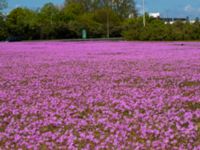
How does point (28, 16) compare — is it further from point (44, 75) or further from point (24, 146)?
point (24, 146)

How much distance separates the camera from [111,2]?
5920 inches

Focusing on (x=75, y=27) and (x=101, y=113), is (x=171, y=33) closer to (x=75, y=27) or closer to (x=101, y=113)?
(x=75, y=27)

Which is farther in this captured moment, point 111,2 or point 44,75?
point 111,2

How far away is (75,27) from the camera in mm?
93375

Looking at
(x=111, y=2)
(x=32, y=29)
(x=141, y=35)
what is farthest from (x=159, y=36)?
(x=111, y=2)

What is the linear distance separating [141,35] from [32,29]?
106 feet

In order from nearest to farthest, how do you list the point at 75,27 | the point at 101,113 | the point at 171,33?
the point at 101,113 → the point at 171,33 → the point at 75,27

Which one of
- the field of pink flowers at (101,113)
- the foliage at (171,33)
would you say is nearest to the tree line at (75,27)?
the foliage at (171,33)

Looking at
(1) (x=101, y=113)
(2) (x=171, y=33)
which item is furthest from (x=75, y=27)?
(1) (x=101, y=113)

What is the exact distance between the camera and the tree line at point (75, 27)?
6394 centimetres

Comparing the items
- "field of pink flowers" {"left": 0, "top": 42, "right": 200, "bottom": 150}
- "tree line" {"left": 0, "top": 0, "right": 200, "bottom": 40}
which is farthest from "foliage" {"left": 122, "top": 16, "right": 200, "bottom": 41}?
"field of pink flowers" {"left": 0, "top": 42, "right": 200, "bottom": 150}

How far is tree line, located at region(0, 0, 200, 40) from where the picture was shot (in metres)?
63.9

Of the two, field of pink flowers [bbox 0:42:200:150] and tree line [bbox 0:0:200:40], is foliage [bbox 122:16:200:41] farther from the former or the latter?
field of pink flowers [bbox 0:42:200:150]

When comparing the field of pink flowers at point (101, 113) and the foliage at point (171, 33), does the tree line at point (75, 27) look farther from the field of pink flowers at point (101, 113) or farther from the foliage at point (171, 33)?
the field of pink flowers at point (101, 113)
